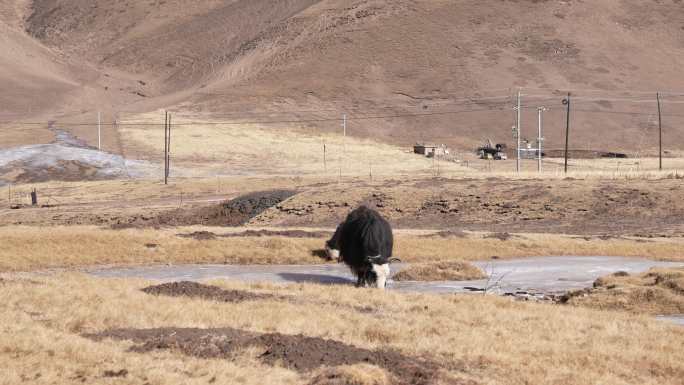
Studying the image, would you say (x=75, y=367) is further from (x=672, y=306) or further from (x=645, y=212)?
(x=645, y=212)

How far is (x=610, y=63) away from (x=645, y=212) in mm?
126473

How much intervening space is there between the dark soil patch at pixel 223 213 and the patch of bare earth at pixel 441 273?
25302mm

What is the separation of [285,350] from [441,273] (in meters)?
15.9

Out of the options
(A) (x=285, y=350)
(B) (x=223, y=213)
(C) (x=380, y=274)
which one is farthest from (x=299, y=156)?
(A) (x=285, y=350)

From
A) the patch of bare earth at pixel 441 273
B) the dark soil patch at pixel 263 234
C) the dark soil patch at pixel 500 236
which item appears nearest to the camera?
the patch of bare earth at pixel 441 273

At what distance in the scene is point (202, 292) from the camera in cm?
2309

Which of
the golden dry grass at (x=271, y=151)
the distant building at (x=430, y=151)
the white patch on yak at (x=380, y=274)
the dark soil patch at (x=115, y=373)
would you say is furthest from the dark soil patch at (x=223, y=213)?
the distant building at (x=430, y=151)

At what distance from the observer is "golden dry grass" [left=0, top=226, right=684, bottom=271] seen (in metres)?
35.4

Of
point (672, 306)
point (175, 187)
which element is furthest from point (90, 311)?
point (175, 187)

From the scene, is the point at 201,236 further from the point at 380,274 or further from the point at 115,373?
the point at 115,373

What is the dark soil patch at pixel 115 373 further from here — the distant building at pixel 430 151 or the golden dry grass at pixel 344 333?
the distant building at pixel 430 151

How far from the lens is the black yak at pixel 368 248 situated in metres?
26.2

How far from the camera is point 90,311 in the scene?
18.8 meters

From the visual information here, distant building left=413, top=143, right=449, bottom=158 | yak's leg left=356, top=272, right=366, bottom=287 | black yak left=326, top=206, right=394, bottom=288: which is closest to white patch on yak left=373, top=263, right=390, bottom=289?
black yak left=326, top=206, right=394, bottom=288
